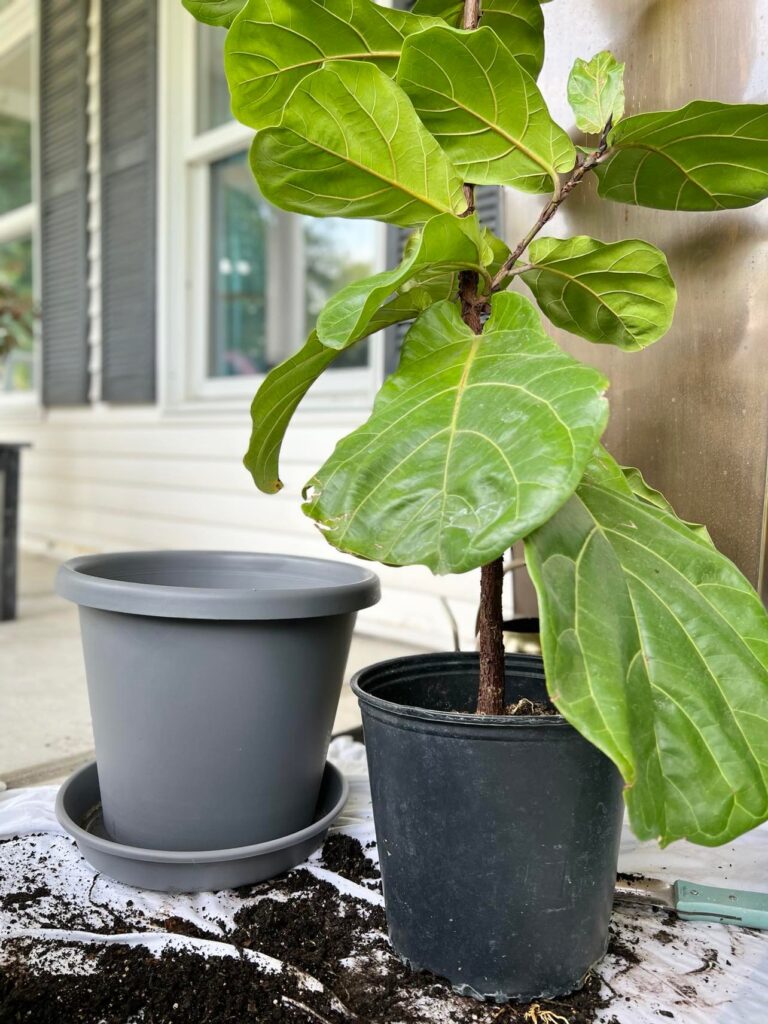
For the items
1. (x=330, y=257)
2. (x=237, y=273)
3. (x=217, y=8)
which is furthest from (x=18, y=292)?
(x=217, y=8)

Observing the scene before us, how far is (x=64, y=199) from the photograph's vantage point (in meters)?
3.97

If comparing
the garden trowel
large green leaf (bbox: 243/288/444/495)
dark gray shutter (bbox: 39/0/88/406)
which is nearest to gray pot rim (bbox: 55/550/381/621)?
large green leaf (bbox: 243/288/444/495)

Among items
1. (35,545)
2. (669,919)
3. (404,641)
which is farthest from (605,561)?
(35,545)

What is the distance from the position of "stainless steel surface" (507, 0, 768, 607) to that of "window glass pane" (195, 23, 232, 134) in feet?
7.41

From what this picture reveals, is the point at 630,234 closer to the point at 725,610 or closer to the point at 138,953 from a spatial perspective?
the point at 725,610

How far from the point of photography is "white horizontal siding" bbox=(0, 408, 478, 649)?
2580mm

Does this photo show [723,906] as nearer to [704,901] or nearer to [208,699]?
[704,901]

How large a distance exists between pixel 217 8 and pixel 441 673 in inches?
32.6

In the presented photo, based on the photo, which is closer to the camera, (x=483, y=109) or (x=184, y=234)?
(x=483, y=109)

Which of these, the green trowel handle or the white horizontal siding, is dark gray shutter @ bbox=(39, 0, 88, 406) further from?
the green trowel handle

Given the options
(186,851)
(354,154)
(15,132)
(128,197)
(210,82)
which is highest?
(15,132)

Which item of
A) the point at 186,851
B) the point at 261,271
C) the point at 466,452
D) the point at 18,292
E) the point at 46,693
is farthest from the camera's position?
the point at 18,292

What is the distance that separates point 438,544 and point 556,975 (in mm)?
500

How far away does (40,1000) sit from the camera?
2.72 feet
